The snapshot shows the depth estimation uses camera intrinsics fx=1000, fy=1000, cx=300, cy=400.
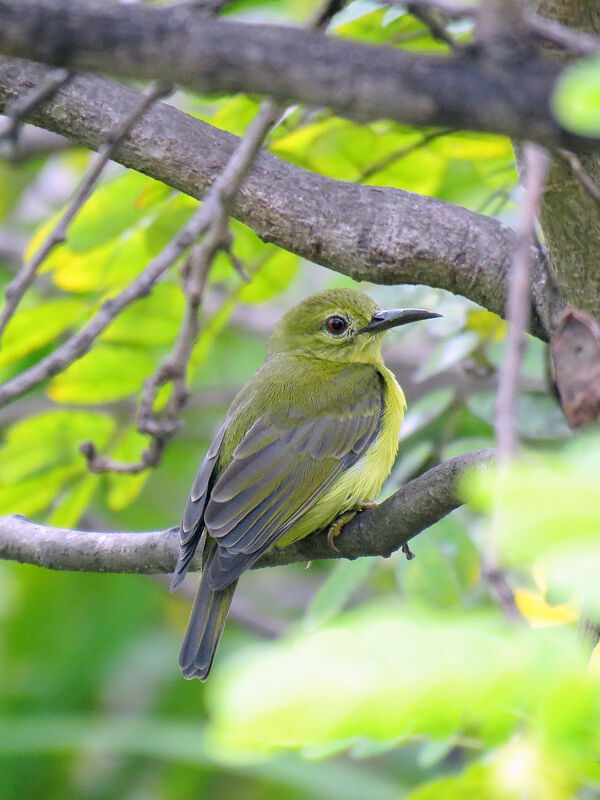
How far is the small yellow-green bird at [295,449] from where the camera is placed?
365 cm

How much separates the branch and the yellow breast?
0.46 metres

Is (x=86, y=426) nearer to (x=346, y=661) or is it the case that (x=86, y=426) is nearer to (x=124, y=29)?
(x=124, y=29)

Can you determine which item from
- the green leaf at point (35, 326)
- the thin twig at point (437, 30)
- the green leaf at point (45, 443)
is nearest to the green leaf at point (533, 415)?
the green leaf at point (45, 443)

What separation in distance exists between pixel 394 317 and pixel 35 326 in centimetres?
165

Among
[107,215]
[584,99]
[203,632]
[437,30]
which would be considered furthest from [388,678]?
[107,215]

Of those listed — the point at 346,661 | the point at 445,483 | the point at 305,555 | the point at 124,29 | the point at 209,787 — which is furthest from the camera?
the point at 209,787

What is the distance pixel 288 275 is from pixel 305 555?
3.67ft

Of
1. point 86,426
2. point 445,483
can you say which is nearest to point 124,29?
point 445,483

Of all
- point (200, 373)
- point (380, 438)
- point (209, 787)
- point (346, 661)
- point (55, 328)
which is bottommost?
point (209, 787)

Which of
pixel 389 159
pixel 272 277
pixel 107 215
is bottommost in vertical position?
pixel 272 277

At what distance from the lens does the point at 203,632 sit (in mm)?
3662

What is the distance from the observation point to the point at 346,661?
90 cm

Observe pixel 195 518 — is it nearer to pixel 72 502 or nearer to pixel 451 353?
pixel 72 502

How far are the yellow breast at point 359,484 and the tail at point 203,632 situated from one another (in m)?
0.46
